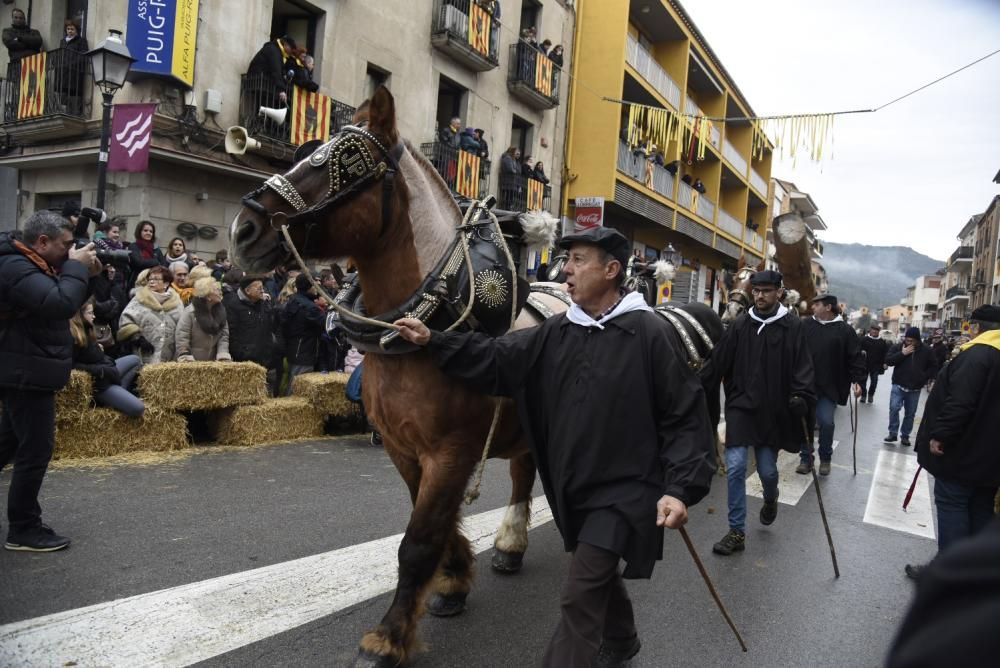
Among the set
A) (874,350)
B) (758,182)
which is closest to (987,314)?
(874,350)

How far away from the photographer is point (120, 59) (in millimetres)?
8125

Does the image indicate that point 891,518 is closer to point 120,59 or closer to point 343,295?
point 343,295

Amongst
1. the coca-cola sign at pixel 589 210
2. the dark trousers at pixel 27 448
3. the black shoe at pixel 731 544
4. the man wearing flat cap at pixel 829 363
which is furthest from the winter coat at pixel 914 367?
the dark trousers at pixel 27 448

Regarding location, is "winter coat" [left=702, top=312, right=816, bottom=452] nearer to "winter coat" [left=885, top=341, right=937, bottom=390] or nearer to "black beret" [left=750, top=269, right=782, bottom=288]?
"black beret" [left=750, top=269, right=782, bottom=288]

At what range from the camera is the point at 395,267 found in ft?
10.5

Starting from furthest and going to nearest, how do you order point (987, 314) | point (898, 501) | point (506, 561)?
1. point (898, 501)
2. point (987, 314)
3. point (506, 561)

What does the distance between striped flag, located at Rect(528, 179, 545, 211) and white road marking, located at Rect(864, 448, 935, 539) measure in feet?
36.3

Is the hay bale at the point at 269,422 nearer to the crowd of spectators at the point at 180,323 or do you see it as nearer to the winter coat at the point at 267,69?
the crowd of spectators at the point at 180,323

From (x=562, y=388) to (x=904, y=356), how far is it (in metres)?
10.7

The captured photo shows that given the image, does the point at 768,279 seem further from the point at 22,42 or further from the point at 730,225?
the point at 730,225

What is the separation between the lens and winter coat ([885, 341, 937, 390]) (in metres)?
11.1

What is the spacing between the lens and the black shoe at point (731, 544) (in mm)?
4852

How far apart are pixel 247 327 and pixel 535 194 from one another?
38.7 feet

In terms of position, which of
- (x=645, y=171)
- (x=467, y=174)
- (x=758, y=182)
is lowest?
(x=467, y=174)
